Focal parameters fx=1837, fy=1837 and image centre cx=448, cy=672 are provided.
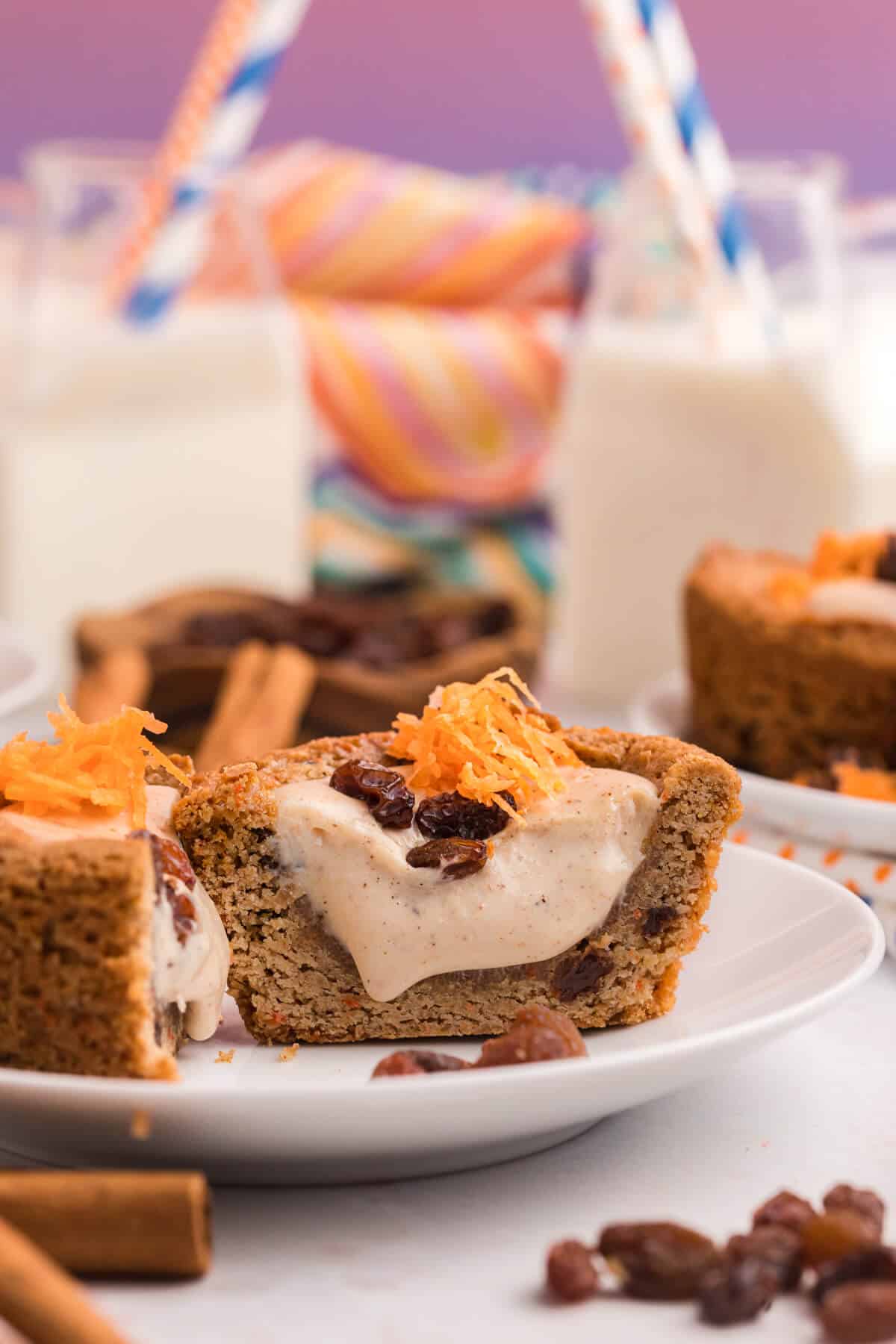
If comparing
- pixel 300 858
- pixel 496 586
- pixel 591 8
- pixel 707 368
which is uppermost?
pixel 591 8

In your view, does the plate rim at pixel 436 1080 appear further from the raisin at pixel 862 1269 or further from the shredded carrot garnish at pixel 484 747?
the shredded carrot garnish at pixel 484 747

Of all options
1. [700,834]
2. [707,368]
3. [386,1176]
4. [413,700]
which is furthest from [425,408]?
[386,1176]

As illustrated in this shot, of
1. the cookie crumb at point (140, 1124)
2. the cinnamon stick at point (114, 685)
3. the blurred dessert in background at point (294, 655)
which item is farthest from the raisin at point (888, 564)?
the cookie crumb at point (140, 1124)

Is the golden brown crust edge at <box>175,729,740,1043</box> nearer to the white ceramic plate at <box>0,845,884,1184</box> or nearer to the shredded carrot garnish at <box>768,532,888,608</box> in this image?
the white ceramic plate at <box>0,845,884,1184</box>

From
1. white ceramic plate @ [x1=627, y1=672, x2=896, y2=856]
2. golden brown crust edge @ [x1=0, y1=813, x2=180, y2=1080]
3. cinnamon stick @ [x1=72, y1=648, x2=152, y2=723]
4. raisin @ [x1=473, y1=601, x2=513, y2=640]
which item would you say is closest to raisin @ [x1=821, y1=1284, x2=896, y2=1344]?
golden brown crust edge @ [x1=0, y1=813, x2=180, y2=1080]

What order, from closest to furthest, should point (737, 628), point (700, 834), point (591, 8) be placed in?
point (700, 834) < point (737, 628) < point (591, 8)

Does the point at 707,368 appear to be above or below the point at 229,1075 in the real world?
above

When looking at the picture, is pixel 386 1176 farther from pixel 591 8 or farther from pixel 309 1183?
pixel 591 8
